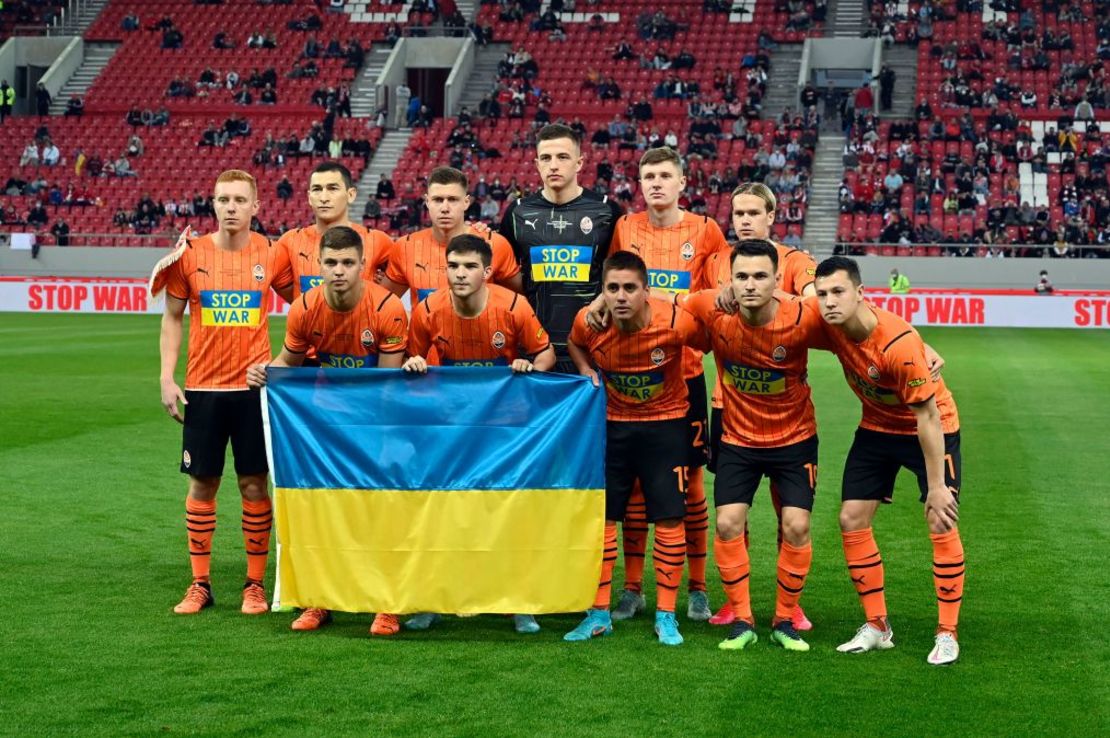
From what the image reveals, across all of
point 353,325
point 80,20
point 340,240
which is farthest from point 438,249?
point 80,20

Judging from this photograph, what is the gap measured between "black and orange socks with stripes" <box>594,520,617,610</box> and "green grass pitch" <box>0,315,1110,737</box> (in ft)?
0.58

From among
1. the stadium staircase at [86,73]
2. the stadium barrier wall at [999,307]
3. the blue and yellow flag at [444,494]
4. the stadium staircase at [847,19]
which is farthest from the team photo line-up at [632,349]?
the stadium staircase at [86,73]

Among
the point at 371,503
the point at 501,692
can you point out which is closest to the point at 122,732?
the point at 501,692

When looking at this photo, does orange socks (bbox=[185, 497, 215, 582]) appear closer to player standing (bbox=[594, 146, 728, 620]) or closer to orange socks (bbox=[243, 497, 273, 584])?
orange socks (bbox=[243, 497, 273, 584])

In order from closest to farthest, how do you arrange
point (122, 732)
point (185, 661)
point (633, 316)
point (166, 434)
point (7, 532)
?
point (122, 732) < point (185, 661) < point (633, 316) < point (7, 532) < point (166, 434)

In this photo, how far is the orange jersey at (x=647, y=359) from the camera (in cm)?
706

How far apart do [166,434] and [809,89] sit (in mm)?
31475

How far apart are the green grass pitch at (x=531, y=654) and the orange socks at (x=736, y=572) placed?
19cm

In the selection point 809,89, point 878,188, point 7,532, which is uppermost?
point 809,89

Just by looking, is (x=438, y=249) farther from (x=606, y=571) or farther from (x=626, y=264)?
(x=606, y=571)

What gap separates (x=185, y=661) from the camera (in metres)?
6.44

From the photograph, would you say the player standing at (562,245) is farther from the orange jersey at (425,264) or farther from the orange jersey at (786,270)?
the orange jersey at (786,270)

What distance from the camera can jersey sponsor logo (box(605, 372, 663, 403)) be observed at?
716cm

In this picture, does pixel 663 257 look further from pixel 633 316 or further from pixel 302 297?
pixel 302 297
